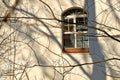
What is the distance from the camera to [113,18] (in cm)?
802

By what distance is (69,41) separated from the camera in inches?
334

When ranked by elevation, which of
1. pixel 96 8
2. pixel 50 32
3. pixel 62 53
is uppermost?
pixel 96 8

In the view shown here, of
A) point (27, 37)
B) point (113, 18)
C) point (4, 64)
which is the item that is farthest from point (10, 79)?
point (113, 18)

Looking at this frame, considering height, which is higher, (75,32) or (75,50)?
(75,32)

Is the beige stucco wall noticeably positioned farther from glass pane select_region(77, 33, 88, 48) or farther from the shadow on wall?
glass pane select_region(77, 33, 88, 48)

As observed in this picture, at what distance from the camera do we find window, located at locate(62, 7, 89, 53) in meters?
8.32

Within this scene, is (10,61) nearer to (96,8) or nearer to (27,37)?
(27,37)

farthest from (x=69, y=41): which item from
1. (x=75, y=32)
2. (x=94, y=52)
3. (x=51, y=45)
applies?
(x=94, y=52)

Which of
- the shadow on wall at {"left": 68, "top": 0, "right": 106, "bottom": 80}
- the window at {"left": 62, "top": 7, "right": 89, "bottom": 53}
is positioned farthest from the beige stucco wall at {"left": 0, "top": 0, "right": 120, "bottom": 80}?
the window at {"left": 62, "top": 7, "right": 89, "bottom": 53}

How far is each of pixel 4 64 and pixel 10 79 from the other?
454 mm

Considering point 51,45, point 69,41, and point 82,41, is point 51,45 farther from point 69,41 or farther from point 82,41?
point 82,41

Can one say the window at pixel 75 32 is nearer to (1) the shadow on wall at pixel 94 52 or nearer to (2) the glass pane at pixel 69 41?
(2) the glass pane at pixel 69 41

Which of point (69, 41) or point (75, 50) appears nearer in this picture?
point (75, 50)

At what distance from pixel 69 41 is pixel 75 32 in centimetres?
31
